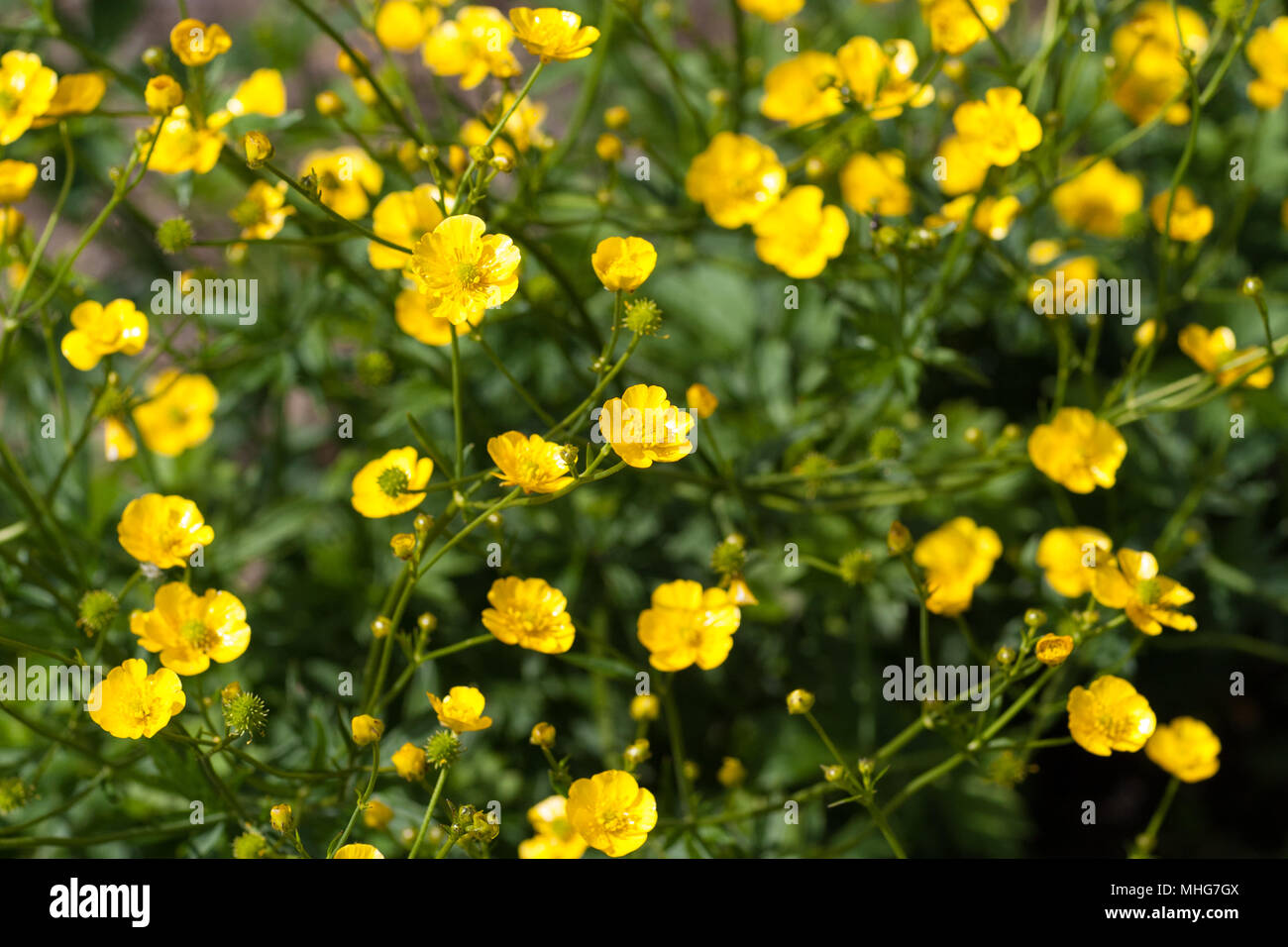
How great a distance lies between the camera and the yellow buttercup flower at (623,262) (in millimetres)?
2061

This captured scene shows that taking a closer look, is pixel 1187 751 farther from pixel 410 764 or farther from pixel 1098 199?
pixel 410 764

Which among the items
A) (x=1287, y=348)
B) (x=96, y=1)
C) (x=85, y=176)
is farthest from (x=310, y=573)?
(x=1287, y=348)

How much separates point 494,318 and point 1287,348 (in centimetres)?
191

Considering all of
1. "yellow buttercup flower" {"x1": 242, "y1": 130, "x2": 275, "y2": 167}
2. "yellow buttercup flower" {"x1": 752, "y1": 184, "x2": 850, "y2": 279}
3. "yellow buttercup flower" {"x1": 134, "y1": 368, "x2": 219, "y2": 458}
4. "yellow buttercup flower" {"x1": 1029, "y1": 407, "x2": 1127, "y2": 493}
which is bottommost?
"yellow buttercup flower" {"x1": 1029, "y1": 407, "x2": 1127, "y2": 493}

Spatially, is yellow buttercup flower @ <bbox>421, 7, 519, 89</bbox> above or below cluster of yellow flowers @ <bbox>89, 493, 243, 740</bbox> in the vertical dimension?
above

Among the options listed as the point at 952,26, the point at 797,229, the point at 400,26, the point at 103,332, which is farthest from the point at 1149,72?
the point at 103,332

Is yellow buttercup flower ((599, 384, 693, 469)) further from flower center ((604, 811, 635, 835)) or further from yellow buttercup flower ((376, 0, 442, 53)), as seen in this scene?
yellow buttercup flower ((376, 0, 442, 53))

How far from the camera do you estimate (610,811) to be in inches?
84.2

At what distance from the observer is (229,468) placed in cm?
370

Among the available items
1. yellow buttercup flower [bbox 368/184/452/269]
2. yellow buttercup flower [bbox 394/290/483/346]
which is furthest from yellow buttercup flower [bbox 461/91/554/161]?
yellow buttercup flower [bbox 394/290/483/346]

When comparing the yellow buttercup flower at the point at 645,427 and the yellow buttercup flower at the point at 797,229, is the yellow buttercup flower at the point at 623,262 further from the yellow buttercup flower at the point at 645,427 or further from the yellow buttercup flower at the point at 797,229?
the yellow buttercup flower at the point at 797,229

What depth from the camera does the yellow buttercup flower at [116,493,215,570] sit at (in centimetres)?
230

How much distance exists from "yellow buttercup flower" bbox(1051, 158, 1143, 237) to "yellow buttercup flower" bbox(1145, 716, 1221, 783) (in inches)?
59.3

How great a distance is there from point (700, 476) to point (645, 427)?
0.70 metres
